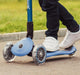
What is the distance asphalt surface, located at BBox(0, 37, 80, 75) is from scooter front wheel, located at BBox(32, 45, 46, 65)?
0.21ft

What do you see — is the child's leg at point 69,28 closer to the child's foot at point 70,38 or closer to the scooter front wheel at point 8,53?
the child's foot at point 70,38

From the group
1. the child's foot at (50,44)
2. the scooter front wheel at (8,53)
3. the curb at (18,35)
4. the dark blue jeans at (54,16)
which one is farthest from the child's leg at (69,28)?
the curb at (18,35)

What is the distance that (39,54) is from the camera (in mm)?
4133

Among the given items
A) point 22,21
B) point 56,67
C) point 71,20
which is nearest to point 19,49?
point 56,67

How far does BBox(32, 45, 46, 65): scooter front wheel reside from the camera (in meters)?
4.06

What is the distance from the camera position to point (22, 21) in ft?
26.6

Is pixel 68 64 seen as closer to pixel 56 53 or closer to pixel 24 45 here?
pixel 56 53

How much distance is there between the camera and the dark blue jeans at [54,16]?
4.25 metres

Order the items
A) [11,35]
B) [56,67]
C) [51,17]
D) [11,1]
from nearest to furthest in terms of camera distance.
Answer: [56,67], [51,17], [11,35], [11,1]

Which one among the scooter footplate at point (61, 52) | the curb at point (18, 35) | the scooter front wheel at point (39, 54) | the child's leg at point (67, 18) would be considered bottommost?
the curb at point (18, 35)

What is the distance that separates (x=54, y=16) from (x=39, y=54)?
1.75ft

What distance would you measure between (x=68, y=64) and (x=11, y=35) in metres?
2.76

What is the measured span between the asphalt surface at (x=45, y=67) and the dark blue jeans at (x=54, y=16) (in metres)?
0.38

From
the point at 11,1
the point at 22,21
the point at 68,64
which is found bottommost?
the point at 11,1
